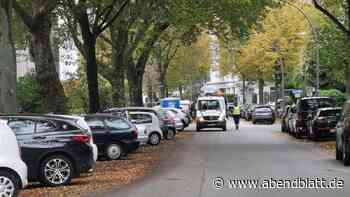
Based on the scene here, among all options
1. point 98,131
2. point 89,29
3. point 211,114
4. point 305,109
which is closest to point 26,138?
point 98,131

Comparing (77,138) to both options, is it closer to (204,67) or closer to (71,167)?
(71,167)

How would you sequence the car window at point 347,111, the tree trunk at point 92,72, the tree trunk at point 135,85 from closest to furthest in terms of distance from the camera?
the car window at point 347,111
the tree trunk at point 92,72
the tree trunk at point 135,85

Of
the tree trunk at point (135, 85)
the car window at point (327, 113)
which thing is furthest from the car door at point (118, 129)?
the tree trunk at point (135, 85)

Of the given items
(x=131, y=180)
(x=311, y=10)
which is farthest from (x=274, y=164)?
(x=311, y=10)

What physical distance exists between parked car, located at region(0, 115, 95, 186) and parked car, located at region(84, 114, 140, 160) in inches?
263

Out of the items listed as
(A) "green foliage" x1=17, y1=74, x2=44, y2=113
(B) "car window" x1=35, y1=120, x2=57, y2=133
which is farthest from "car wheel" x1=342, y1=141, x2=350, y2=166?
(A) "green foliage" x1=17, y1=74, x2=44, y2=113

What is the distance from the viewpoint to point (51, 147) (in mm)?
16812

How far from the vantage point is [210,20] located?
39.8 meters

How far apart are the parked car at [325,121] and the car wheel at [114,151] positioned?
10048 mm

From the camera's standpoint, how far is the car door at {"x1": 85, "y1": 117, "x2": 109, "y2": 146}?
78.8 ft

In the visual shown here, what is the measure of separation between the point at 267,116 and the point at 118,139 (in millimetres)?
39070

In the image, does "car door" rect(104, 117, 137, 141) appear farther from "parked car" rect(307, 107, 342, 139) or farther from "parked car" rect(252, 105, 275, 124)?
"parked car" rect(252, 105, 275, 124)

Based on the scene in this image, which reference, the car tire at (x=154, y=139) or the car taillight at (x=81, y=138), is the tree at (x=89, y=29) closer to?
the car tire at (x=154, y=139)

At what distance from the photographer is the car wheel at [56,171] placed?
54.9 feet
